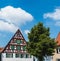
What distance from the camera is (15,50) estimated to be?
9062 centimetres

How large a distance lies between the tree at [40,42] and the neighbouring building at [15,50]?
20517 mm

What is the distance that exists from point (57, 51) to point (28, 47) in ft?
41.7

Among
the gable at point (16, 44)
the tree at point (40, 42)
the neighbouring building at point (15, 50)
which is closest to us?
the tree at point (40, 42)

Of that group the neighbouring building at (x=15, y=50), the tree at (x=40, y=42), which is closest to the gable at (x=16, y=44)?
the neighbouring building at (x=15, y=50)

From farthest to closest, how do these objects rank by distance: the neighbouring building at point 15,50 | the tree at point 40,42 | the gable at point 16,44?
the gable at point 16,44
the neighbouring building at point 15,50
the tree at point 40,42

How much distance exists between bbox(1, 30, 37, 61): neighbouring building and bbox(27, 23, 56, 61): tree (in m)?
20.5

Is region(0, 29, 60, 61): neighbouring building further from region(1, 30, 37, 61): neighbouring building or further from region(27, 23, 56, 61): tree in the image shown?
region(27, 23, 56, 61): tree

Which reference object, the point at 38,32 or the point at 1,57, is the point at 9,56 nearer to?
the point at 1,57

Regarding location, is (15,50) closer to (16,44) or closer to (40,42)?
(16,44)

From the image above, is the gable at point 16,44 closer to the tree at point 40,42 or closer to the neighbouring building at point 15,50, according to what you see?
the neighbouring building at point 15,50

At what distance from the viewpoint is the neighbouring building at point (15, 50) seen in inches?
3511

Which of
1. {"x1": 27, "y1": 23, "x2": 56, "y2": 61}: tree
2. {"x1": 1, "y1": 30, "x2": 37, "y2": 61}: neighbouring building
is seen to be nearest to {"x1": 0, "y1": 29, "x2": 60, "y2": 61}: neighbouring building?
{"x1": 1, "y1": 30, "x2": 37, "y2": 61}: neighbouring building

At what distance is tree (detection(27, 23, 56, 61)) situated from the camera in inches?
2650

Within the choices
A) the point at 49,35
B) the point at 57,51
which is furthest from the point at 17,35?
the point at 49,35
